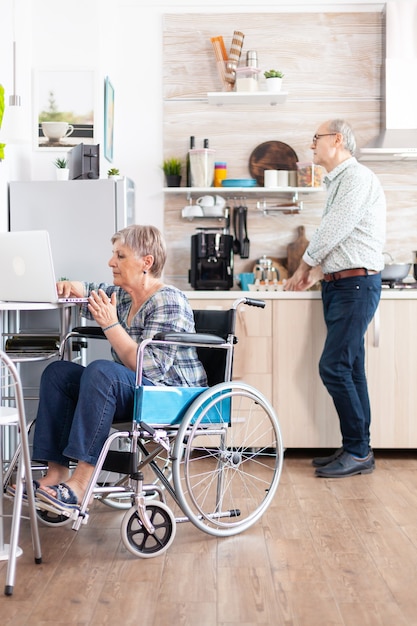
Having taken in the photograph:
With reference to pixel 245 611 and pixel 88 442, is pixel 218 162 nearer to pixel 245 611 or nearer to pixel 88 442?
pixel 88 442

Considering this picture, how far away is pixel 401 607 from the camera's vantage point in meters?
2.17

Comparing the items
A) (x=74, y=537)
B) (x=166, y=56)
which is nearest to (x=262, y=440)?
(x=74, y=537)

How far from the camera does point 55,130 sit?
165 inches

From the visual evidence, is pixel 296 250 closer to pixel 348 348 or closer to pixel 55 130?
pixel 348 348

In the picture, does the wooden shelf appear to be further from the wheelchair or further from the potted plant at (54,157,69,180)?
the wheelchair

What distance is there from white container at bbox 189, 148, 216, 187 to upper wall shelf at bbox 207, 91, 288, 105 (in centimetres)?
30

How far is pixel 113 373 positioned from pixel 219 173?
2433 mm

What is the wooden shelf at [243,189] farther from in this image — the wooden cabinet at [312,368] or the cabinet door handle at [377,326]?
the cabinet door handle at [377,326]

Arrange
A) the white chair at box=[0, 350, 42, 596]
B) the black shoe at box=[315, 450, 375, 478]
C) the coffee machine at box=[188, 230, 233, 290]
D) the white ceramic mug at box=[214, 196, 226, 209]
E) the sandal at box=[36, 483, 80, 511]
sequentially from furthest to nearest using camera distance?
the white ceramic mug at box=[214, 196, 226, 209], the coffee machine at box=[188, 230, 233, 290], the black shoe at box=[315, 450, 375, 478], the sandal at box=[36, 483, 80, 511], the white chair at box=[0, 350, 42, 596]

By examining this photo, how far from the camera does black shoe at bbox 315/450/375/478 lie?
3.76 m

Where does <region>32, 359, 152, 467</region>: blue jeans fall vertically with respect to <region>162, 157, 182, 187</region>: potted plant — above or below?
below

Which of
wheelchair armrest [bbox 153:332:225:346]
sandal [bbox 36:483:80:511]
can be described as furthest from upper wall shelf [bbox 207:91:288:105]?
sandal [bbox 36:483:80:511]

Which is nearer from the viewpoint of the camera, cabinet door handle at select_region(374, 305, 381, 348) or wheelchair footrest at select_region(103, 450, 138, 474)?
wheelchair footrest at select_region(103, 450, 138, 474)

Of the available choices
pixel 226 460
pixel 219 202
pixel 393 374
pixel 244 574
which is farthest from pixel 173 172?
pixel 244 574
